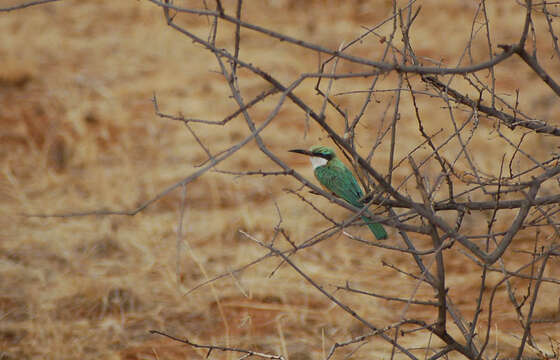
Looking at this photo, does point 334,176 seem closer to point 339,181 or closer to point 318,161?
point 339,181

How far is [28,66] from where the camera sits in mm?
8719

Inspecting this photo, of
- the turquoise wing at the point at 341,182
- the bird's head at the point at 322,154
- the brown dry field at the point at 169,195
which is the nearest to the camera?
the turquoise wing at the point at 341,182

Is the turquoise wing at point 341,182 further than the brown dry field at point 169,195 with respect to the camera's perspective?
No

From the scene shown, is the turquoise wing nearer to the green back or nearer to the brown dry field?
the green back

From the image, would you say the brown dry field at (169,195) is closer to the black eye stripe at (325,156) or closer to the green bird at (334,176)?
the green bird at (334,176)

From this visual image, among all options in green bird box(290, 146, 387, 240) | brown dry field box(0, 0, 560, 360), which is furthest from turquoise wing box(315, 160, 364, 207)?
brown dry field box(0, 0, 560, 360)

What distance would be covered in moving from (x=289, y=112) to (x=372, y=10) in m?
2.95

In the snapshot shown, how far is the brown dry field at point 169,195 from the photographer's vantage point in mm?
4453

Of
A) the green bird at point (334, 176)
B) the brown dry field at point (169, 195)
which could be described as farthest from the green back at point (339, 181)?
the brown dry field at point (169, 195)

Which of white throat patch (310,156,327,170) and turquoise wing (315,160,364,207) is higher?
white throat patch (310,156,327,170)

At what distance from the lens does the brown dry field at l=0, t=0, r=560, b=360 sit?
14.6ft

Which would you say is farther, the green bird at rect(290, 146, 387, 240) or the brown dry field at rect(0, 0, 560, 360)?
the brown dry field at rect(0, 0, 560, 360)

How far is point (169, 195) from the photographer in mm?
6496

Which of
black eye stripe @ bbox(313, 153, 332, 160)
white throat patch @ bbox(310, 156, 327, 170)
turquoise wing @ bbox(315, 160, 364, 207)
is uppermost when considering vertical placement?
black eye stripe @ bbox(313, 153, 332, 160)
